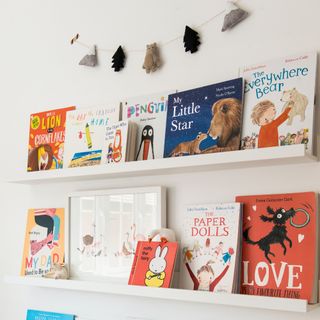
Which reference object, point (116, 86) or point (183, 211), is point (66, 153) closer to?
point (116, 86)

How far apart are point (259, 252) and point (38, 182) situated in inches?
36.2

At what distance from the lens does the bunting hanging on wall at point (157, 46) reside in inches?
63.3

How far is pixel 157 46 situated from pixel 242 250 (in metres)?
0.74

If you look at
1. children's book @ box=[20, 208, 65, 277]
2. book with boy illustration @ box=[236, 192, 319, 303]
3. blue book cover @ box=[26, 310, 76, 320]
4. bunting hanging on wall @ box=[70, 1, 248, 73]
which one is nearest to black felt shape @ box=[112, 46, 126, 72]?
bunting hanging on wall @ box=[70, 1, 248, 73]

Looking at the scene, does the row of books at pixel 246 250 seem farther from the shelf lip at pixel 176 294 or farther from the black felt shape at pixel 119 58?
the black felt shape at pixel 119 58

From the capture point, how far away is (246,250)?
1497 mm

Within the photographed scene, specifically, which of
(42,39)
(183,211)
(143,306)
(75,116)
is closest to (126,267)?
(143,306)

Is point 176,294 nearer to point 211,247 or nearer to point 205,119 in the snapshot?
point 211,247

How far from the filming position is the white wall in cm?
154

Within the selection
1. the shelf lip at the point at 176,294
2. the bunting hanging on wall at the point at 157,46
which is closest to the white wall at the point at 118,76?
the bunting hanging on wall at the point at 157,46

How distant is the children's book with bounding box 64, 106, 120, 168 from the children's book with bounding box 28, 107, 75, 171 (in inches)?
2.1

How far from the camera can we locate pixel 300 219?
1.42 meters

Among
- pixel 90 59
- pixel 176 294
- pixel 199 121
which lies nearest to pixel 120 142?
pixel 199 121

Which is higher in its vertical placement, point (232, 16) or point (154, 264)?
point (232, 16)
